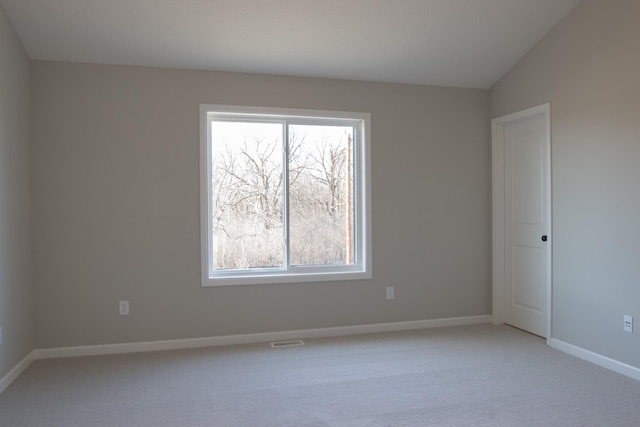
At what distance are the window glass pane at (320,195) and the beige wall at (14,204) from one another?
6.96 ft

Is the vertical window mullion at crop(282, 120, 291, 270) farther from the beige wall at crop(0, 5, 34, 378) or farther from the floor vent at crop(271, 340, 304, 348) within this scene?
the beige wall at crop(0, 5, 34, 378)

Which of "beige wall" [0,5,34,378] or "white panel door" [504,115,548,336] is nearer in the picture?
"beige wall" [0,5,34,378]

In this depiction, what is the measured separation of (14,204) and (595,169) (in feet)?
13.9

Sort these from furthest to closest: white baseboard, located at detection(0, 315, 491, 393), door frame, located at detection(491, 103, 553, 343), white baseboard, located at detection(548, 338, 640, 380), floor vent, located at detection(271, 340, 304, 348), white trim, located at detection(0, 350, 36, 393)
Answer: door frame, located at detection(491, 103, 553, 343), floor vent, located at detection(271, 340, 304, 348), white baseboard, located at detection(0, 315, 491, 393), white baseboard, located at detection(548, 338, 640, 380), white trim, located at detection(0, 350, 36, 393)

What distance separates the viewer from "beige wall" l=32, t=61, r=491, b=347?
3.89m

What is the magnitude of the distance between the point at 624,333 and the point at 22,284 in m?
4.37

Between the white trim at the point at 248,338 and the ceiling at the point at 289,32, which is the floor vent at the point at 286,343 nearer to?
the white trim at the point at 248,338

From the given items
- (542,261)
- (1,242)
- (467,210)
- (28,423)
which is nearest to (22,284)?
(1,242)

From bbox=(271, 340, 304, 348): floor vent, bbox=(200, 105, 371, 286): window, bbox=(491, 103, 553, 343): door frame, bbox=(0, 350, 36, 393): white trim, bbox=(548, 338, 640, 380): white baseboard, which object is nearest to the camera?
bbox=(0, 350, 36, 393): white trim

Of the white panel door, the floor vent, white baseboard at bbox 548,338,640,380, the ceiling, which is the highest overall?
the ceiling

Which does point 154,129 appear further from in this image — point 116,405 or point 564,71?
point 564,71

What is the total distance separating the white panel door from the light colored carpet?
17.3 inches

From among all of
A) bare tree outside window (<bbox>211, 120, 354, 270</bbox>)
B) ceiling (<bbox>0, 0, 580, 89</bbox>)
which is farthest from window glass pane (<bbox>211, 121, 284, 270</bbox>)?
ceiling (<bbox>0, 0, 580, 89</bbox>)

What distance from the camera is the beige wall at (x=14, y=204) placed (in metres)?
3.26
